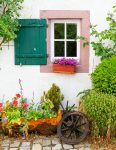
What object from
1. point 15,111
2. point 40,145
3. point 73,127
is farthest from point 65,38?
point 40,145

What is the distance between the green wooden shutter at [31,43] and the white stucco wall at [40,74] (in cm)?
13

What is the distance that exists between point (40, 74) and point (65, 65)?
1.96 ft

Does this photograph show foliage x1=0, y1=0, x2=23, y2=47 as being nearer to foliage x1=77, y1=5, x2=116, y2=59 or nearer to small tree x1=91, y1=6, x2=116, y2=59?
foliage x1=77, y1=5, x2=116, y2=59

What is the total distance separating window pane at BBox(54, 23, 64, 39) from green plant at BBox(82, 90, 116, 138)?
1.75m

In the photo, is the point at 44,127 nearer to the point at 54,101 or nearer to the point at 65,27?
the point at 54,101

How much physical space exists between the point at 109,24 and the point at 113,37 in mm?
369

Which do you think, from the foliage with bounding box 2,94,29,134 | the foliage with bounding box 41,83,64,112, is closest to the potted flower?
the foliage with bounding box 41,83,64,112

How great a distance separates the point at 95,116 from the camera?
816cm

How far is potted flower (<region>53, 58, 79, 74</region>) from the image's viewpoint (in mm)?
9195

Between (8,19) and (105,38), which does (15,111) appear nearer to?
(8,19)

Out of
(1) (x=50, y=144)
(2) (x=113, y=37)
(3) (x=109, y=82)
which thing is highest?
(2) (x=113, y=37)

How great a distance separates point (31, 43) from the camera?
9.27 meters

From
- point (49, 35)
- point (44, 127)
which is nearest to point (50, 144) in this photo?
point (44, 127)

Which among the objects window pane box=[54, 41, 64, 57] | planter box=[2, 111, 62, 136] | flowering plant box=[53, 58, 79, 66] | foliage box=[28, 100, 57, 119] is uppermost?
window pane box=[54, 41, 64, 57]
